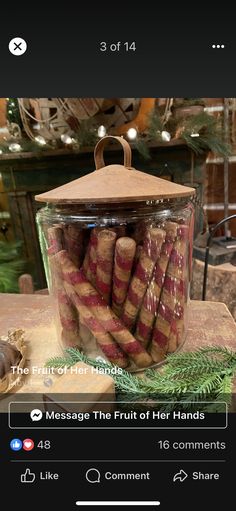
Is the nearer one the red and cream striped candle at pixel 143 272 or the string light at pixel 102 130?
the red and cream striped candle at pixel 143 272

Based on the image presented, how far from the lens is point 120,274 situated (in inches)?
16.4

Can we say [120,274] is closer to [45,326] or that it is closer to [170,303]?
[170,303]

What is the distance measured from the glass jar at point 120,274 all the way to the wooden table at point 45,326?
70mm

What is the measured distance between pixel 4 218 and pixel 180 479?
156cm

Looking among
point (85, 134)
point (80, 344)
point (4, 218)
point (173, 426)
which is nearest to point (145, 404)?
point (173, 426)

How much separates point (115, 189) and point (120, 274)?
0.37ft

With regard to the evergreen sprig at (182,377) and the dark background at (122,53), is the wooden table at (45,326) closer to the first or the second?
the evergreen sprig at (182,377)

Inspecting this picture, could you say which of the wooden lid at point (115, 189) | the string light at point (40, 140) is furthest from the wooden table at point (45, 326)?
the string light at point (40, 140)

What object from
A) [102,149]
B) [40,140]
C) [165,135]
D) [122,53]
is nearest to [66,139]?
[40,140]

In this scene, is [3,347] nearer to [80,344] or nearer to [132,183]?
[80,344]

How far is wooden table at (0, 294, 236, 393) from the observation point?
488 mm

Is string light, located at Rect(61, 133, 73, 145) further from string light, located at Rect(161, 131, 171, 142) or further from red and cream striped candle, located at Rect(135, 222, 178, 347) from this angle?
red and cream striped candle, located at Rect(135, 222, 178, 347)

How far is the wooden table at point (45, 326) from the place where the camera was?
0.49 meters

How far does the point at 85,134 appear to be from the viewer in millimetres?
1274
